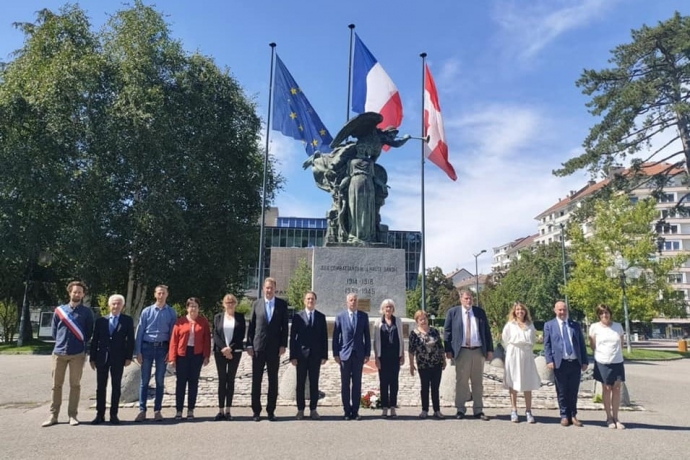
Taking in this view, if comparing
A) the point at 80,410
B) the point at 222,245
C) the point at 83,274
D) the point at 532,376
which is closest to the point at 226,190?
the point at 222,245

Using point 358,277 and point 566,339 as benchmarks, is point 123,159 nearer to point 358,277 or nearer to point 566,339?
point 358,277

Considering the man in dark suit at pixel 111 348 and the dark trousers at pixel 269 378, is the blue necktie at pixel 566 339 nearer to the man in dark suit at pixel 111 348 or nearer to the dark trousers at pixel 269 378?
the dark trousers at pixel 269 378

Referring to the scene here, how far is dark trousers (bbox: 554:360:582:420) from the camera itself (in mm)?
7172

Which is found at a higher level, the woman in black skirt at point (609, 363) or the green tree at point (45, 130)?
the green tree at point (45, 130)

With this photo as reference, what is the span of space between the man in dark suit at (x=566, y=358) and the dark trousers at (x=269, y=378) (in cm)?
388

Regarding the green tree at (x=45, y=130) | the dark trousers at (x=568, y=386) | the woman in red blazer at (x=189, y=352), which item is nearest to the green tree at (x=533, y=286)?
the green tree at (x=45, y=130)

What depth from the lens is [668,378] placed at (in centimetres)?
1449

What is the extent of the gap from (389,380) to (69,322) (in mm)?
4498

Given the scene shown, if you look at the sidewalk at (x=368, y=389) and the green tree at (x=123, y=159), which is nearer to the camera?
the sidewalk at (x=368, y=389)

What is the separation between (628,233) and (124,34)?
86.5ft

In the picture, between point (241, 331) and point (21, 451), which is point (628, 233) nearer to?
point (241, 331)

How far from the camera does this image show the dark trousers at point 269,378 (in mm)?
7262

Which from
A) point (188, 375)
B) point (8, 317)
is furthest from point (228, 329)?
point (8, 317)

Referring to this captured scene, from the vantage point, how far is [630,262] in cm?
2616
